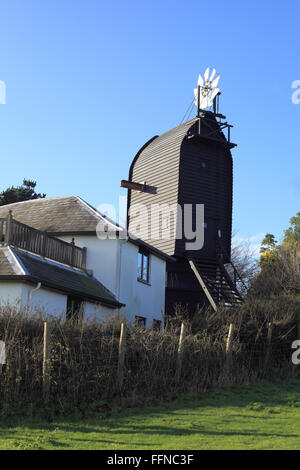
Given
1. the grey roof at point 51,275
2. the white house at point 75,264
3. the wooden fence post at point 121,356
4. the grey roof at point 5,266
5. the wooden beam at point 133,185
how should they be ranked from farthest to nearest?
1. the wooden beam at point 133,185
2. the white house at point 75,264
3. the grey roof at point 51,275
4. the grey roof at point 5,266
5. the wooden fence post at point 121,356

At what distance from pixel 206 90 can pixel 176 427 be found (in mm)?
24548

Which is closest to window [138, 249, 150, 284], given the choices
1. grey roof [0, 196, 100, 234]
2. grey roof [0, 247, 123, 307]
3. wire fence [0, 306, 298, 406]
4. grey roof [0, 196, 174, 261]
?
grey roof [0, 196, 174, 261]

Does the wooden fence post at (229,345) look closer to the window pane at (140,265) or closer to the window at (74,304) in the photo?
the window at (74,304)

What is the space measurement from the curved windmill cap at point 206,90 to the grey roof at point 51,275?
13.4 meters

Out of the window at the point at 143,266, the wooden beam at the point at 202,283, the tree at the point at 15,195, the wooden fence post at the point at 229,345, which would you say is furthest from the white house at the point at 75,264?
the tree at the point at 15,195

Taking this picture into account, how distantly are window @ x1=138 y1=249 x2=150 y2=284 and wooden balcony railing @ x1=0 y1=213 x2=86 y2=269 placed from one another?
11.1ft

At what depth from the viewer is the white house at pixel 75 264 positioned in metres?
17.6

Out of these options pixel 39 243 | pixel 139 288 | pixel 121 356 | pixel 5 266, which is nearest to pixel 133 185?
pixel 139 288

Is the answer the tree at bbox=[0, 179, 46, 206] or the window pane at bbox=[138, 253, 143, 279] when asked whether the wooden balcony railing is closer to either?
the window pane at bbox=[138, 253, 143, 279]

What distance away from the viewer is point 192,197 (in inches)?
1161

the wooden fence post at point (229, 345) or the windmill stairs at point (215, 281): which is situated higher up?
the windmill stairs at point (215, 281)
